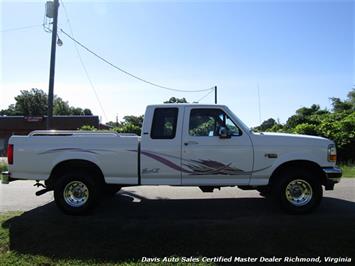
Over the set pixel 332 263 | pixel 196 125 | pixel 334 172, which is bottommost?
pixel 332 263

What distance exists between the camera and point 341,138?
717 inches

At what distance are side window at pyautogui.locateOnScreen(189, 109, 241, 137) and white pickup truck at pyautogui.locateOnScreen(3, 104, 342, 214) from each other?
0.02 meters

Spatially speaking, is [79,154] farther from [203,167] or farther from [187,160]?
[203,167]

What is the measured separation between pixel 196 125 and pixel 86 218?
9.12ft

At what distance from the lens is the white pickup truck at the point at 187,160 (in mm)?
7410

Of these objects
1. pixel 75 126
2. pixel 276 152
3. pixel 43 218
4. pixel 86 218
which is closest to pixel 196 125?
pixel 276 152

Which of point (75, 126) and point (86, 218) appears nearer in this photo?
point (86, 218)

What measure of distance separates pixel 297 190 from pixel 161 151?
2777 mm

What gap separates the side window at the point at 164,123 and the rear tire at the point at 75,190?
5.05 ft

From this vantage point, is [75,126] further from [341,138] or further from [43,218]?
[43,218]

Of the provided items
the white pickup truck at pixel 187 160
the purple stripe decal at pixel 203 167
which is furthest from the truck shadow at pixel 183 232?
the purple stripe decal at pixel 203 167

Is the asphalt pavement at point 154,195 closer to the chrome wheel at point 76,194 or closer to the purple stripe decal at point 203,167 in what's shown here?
the chrome wheel at point 76,194

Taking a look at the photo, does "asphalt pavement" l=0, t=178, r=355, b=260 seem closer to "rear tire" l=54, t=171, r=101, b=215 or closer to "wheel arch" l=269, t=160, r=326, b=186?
"rear tire" l=54, t=171, r=101, b=215

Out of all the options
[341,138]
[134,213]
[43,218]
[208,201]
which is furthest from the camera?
[341,138]
